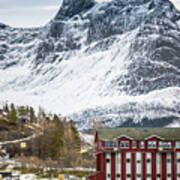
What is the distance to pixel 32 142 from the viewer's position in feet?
397

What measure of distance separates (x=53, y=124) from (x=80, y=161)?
56.5 ft

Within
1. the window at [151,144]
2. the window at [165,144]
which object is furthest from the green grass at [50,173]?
the window at [165,144]

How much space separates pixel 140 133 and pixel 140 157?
3505mm

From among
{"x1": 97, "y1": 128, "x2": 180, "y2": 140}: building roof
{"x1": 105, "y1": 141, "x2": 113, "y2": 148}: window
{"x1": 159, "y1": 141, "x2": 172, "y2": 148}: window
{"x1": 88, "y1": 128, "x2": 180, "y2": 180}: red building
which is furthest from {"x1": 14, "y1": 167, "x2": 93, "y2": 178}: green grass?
{"x1": 159, "y1": 141, "x2": 172, "y2": 148}: window

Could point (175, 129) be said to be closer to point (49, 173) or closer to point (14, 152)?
point (49, 173)

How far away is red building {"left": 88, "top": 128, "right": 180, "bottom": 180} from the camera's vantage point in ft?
259

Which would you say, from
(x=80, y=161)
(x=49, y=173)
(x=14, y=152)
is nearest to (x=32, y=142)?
(x=14, y=152)

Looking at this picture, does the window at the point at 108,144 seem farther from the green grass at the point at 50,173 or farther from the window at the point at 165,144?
the green grass at the point at 50,173

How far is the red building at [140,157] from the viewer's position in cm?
7906

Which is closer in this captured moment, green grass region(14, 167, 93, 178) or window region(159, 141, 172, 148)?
window region(159, 141, 172, 148)

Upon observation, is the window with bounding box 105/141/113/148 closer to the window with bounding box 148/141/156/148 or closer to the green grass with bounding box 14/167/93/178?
the window with bounding box 148/141/156/148

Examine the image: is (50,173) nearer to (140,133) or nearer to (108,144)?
(108,144)

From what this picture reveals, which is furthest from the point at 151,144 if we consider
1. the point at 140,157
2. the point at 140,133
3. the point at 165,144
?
the point at 140,157

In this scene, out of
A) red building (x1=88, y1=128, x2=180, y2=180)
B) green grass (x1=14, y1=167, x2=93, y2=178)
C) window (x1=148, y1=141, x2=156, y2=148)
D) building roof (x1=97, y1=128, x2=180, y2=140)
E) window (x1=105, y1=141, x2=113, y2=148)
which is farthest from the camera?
green grass (x1=14, y1=167, x2=93, y2=178)
